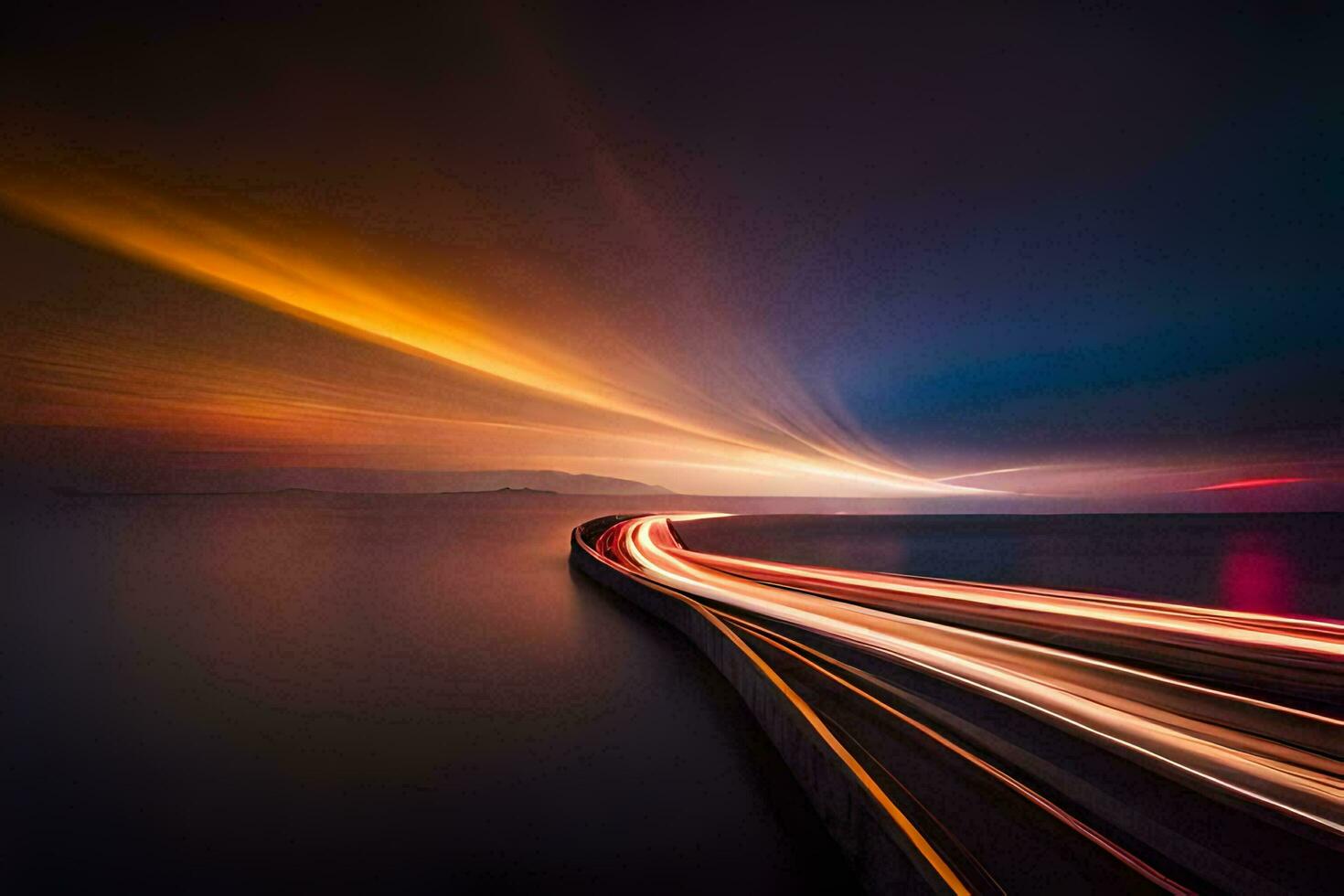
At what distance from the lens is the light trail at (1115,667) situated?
4645 millimetres

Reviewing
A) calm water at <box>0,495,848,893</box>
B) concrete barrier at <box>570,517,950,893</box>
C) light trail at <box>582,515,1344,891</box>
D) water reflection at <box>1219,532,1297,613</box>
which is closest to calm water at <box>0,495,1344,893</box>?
calm water at <box>0,495,848,893</box>

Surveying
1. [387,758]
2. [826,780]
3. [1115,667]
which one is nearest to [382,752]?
[387,758]

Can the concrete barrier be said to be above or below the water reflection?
below

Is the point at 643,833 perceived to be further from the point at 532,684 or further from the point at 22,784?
the point at 22,784

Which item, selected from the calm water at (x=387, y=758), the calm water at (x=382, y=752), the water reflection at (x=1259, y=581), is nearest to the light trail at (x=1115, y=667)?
the calm water at (x=382, y=752)

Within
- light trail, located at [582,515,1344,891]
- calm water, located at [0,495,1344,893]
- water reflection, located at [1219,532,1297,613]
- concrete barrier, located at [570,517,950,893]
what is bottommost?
calm water, located at [0,495,1344,893]

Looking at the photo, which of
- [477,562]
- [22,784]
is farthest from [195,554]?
[22,784]

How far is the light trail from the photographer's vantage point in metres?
4.64

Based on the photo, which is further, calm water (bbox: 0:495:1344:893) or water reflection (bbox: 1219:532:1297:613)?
water reflection (bbox: 1219:532:1297:613)

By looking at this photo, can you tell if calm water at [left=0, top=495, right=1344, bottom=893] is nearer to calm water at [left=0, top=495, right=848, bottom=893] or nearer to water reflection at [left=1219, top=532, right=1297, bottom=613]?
calm water at [left=0, top=495, right=848, bottom=893]

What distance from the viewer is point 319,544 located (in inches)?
1245

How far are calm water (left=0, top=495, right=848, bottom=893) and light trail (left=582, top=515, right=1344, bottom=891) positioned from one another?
1724 millimetres

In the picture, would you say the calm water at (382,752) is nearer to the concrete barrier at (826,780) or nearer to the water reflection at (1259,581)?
the concrete barrier at (826,780)

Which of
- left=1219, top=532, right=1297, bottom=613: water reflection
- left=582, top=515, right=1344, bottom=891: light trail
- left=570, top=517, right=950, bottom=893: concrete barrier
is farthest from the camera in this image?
left=1219, top=532, right=1297, bottom=613: water reflection
